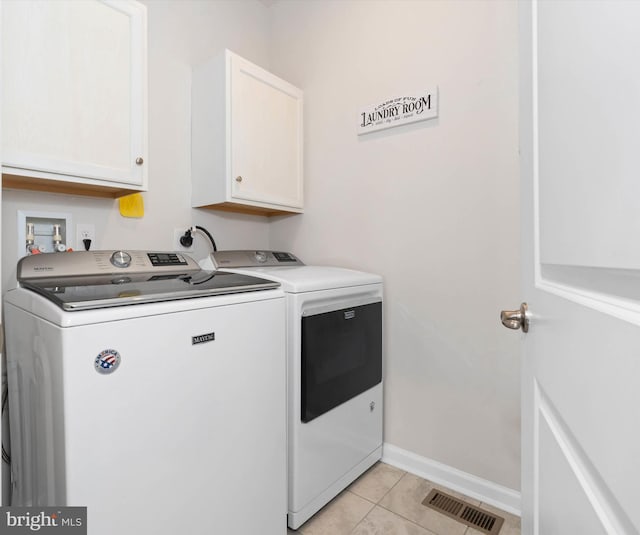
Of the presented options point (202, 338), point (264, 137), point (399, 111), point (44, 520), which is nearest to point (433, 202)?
point (399, 111)

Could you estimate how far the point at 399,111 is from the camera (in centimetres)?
182

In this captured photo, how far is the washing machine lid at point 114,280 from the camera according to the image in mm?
940

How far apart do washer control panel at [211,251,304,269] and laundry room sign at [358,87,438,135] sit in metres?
0.83

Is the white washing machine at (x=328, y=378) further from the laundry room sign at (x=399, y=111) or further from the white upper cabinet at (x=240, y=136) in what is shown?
the laundry room sign at (x=399, y=111)

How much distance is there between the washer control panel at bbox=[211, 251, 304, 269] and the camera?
1796 millimetres

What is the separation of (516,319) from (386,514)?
122 cm

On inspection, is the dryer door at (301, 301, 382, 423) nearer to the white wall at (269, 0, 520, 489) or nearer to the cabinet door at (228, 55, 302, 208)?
the white wall at (269, 0, 520, 489)

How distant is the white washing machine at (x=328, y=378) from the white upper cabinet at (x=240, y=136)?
1.11ft

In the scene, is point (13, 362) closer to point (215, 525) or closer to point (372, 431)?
point (215, 525)

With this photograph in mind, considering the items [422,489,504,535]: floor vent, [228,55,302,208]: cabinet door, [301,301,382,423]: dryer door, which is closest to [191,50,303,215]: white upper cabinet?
[228,55,302,208]: cabinet door

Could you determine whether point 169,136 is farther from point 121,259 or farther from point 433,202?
point 433,202

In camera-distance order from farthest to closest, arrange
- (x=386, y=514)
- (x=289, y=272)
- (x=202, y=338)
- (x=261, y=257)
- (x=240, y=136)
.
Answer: (x=261, y=257) → (x=240, y=136) → (x=289, y=272) → (x=386, y=514) → (x=202, y=338)

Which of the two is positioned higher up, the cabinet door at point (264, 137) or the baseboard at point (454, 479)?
the cabinet door at point (264, 137)

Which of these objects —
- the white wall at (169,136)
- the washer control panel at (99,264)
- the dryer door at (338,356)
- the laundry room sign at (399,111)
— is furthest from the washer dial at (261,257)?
the laundry room sign at (399,111)
